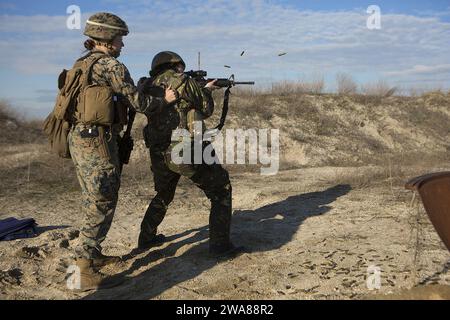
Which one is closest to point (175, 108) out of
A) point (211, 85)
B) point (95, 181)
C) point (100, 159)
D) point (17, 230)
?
point (211, 85)

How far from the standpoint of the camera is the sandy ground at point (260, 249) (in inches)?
139

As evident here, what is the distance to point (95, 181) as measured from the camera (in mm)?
3479

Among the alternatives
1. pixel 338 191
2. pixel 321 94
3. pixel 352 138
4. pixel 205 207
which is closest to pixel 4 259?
pixel 205 207

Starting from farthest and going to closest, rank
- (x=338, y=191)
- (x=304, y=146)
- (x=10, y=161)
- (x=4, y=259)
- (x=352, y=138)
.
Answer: (x=352, y=138)
(x=304, y=146)
(x=10, y=161)
(x=338, y=191)
(x=4, y=259)

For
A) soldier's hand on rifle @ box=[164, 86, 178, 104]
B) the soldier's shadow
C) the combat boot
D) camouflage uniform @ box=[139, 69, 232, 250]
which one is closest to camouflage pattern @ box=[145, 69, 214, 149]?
camouflage uniform @ box=[139, 69, 232, 250]

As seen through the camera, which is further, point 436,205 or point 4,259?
point 4,259

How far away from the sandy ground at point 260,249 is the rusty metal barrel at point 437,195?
462 mm

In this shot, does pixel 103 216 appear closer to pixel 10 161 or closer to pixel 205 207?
pixel 205 207

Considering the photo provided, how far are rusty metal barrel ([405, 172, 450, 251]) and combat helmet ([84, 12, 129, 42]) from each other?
2359 mm

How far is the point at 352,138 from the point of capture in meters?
13.1

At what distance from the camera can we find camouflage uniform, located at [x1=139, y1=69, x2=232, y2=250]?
4004 mm

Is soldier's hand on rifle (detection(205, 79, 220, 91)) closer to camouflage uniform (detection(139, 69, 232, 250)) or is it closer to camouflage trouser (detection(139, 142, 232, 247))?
camouflage uniform (detection(139, 69, 232, 250))

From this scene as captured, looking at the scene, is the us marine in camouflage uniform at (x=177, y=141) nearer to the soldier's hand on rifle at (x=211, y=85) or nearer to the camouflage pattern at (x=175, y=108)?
the camouflage pattern at (x=175, y=108)
